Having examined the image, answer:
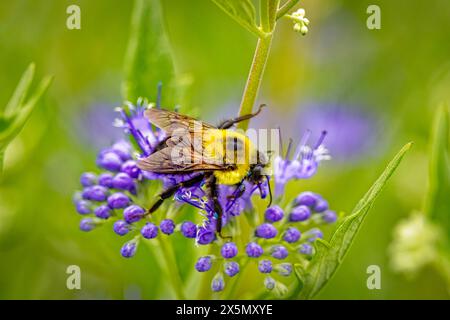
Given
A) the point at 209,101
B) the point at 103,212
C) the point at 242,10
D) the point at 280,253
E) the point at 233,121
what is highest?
the point at 209,101

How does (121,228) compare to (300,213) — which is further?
(300,213)

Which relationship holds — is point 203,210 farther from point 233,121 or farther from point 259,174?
point 233,121

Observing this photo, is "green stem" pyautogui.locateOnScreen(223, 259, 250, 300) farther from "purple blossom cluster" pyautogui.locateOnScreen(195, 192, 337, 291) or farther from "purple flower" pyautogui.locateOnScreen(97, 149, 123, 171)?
"purple flower" pyautogui.locateOnScreen(97, 149, 123, 171)

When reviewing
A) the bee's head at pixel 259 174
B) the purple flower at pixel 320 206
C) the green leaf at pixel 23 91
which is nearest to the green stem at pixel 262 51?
the bee's head at pixel 259 174

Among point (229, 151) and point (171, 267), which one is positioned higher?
point (229, 151)

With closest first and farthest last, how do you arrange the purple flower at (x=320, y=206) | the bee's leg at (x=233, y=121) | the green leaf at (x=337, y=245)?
1. the green leaf at (x=337, y=245)
2. the bee's leg at (x=233, y=121)
3. the purple flower at (x=320, y=206)

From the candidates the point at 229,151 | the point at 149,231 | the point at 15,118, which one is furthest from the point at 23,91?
the point at 229,151

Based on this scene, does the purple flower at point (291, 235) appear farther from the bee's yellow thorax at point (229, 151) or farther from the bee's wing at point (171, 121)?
the bee's wing at point (171, 121)

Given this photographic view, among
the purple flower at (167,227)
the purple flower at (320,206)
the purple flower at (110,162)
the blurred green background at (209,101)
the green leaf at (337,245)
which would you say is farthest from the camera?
the blurred green background at (209,101)

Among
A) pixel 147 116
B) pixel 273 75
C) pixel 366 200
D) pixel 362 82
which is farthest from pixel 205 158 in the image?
pixel 362 82
